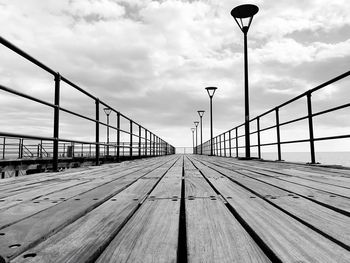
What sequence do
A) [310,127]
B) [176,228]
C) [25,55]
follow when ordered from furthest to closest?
[310,127]
[25,55]
[176,228]

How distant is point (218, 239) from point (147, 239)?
0.20m

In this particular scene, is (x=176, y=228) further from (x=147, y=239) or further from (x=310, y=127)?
(x=310, y=127)

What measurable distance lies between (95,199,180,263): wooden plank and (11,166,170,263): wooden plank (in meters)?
0.03

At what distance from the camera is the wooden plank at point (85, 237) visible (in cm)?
64

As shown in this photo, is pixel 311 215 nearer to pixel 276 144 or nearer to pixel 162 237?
pixel 162 237

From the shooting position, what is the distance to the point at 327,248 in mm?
683

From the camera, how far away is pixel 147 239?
29.9 inches

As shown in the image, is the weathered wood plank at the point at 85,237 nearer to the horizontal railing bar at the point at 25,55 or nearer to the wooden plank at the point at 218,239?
the wooden plank at the point at 218,239

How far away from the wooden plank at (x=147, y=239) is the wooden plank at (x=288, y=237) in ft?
0.85

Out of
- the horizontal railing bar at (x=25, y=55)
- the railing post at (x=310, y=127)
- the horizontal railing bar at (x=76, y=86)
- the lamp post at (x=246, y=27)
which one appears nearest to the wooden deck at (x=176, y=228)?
the horizontal railing bar at (x=25, y=55)

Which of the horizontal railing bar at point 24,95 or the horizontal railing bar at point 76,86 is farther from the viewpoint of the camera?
the horizontal railing bar at point 76,86

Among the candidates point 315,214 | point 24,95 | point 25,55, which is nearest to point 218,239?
point 315,214

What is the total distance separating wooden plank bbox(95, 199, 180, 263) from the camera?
0.63 m

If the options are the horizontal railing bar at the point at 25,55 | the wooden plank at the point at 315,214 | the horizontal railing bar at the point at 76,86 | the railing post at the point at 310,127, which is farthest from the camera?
the railing post at the point at 310,127
